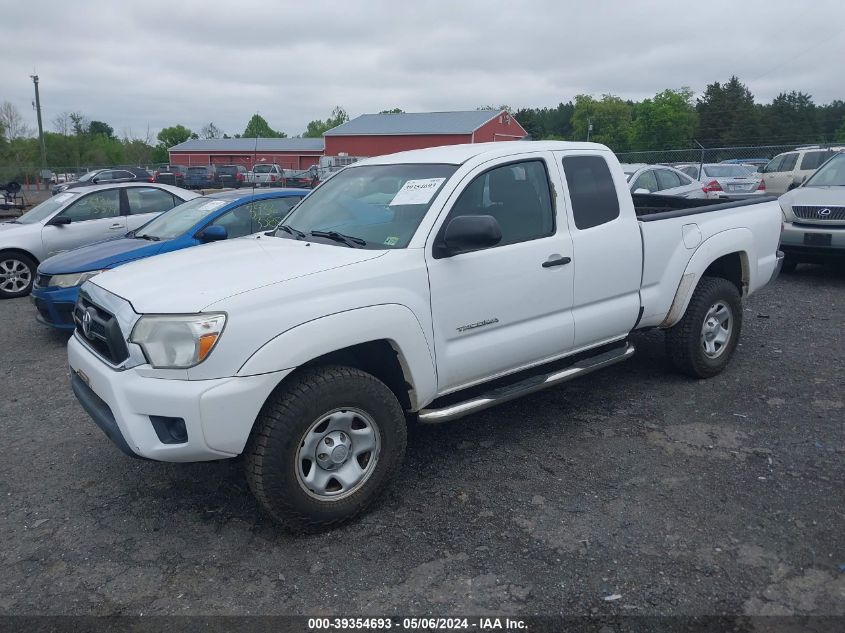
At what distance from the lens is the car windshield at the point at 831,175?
10.2m

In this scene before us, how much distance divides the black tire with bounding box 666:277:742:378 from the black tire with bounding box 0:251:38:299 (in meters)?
8.67

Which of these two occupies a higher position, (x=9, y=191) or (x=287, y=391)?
(x=9, y=191)

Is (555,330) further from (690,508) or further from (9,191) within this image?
(9,191)

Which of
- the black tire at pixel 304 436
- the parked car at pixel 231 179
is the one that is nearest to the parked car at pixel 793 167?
the black tire at pixel 304 436

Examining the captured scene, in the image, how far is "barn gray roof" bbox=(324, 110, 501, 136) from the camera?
174ft

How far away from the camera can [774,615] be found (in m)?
2.93

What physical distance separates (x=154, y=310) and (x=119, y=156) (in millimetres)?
62017

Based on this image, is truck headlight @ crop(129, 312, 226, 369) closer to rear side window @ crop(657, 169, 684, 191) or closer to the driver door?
the driver door

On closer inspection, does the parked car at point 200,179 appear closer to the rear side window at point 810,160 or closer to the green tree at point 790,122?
the rear side window at point 810,160

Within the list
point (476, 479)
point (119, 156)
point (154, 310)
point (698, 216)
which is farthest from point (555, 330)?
point (119, 156)

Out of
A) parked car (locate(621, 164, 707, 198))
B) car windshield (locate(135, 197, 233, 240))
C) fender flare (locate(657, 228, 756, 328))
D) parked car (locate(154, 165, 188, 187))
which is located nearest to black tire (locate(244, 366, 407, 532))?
fender flare (locate(657, 228, 756, 328))

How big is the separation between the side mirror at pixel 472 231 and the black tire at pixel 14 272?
27.2 feet

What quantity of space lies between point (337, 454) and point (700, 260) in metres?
3.30

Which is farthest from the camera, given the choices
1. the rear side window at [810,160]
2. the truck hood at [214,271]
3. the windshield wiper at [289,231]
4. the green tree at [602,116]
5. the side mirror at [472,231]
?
the green tree at [602,116]
